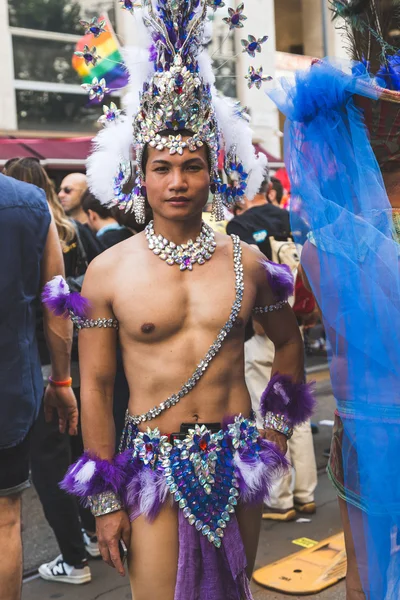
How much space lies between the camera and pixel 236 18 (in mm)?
2764

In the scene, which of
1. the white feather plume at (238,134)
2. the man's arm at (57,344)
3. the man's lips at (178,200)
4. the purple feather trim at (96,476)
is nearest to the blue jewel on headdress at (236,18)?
the white feather plume at (238,134)

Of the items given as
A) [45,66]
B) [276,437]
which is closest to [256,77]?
[276,437]

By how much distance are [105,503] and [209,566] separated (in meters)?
0.40

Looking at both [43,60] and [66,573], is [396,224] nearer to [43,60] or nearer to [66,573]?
[66,573]

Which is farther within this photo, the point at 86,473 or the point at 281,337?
the point at 281,337

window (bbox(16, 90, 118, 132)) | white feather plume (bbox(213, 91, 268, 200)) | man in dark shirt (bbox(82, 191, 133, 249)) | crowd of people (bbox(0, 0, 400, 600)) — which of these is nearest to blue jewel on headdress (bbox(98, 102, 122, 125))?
crowd of people (bbox(0, 0, 400, 600))

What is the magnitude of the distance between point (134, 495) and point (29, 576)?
2.04 meters

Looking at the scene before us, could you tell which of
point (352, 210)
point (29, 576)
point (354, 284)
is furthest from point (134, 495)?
point (29, 576)

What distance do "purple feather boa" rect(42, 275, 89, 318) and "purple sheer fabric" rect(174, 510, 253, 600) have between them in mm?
738

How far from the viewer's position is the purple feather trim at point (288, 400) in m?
2.89

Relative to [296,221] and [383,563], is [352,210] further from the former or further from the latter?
[383,563]

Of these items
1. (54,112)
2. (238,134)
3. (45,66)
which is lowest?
(238,134)

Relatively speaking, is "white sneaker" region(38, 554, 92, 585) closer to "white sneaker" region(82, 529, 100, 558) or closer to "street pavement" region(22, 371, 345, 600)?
"street pavement" region(22, 371, 345, 600)

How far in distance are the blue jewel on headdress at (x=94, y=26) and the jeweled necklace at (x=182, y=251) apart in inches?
28.3
